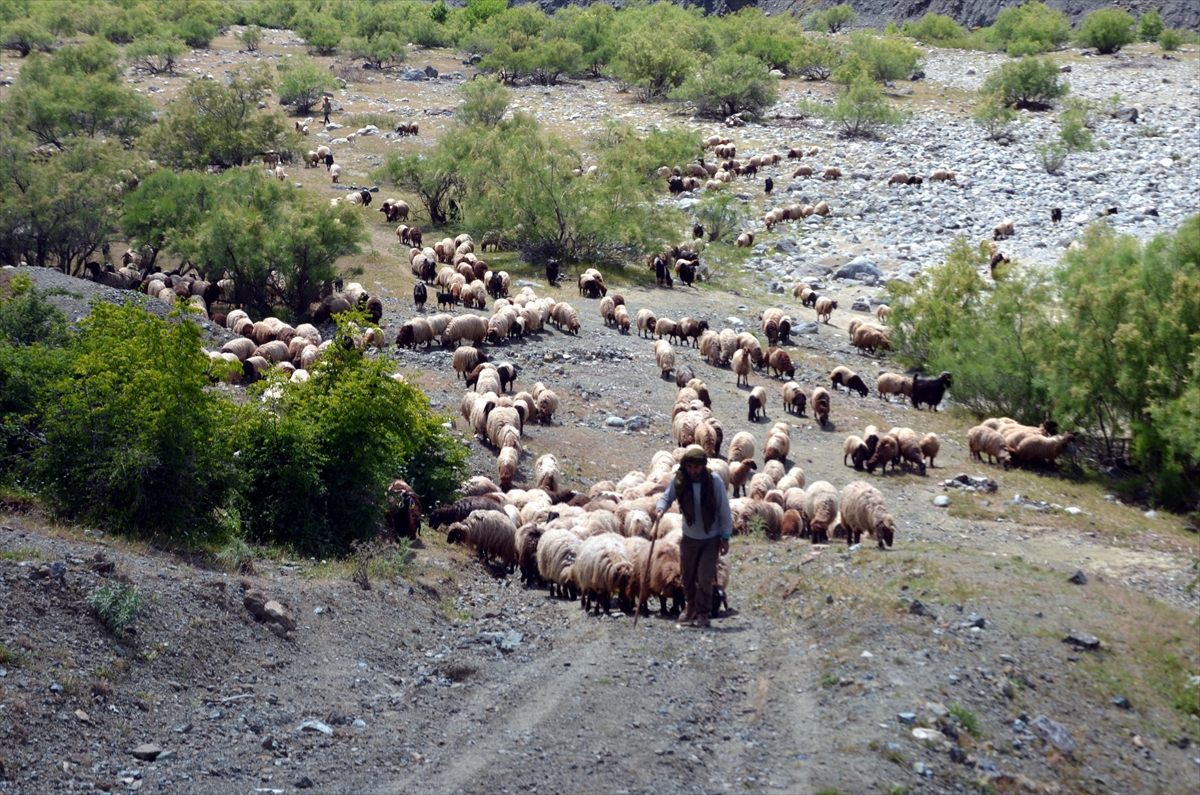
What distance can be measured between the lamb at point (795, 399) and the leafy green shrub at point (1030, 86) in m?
30.0

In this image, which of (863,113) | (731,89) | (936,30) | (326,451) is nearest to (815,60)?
(731,89)

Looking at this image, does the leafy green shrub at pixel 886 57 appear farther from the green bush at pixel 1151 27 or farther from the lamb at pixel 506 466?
the lamb at pixel 506 466

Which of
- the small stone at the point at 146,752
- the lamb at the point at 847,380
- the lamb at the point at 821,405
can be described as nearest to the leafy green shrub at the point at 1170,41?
the lamb at the point at 847,380

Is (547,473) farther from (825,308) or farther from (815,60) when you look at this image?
(815,60)

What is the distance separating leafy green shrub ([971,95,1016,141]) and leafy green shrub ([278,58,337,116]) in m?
27.1

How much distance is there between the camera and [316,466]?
35.7 ft

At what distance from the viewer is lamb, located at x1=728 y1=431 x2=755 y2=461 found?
16469 millimetres

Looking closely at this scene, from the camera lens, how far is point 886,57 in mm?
51281

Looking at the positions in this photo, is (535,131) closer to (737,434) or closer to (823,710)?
(737,434)

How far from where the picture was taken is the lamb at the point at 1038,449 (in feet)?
53.7

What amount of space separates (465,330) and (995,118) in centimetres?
2758

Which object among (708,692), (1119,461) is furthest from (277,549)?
(1119,461)

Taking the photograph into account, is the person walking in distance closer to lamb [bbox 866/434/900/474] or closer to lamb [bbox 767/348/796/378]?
lamb [bbox 866/434/900/474]

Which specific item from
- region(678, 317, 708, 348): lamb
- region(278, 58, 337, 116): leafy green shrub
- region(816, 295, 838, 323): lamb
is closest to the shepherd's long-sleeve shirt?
region(678, 317, 708, 348): lamb
